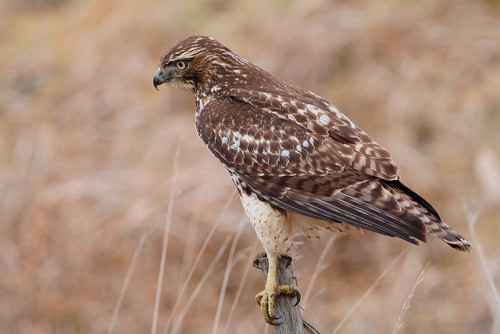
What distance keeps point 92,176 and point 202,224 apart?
1430 millimetres

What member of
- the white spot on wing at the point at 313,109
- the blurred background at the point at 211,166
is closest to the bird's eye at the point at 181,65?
the white spot on wing at the point at 313,109

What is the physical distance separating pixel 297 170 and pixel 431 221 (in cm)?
78

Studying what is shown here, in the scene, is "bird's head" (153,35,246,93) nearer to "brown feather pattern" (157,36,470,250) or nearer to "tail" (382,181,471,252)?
"brown feather pattern" (157,36,470,250)

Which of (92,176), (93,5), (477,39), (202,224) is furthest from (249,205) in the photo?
(93,5)

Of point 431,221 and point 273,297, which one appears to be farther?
point 273,297

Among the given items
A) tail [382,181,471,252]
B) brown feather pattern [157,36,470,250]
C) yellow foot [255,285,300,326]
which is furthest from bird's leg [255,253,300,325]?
tail [382,181,471,252]

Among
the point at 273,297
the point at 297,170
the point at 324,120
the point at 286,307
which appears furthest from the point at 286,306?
the point at 324,120

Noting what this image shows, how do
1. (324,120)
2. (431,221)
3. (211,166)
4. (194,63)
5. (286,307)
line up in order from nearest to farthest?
(431,221), (286,307), (324,120), (194,63), (211,166)

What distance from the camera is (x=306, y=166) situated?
4.09m

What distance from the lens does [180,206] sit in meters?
7.46

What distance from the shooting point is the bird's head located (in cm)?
469

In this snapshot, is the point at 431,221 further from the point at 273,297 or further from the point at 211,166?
the point at 211,166

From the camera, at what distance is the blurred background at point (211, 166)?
23.5ft

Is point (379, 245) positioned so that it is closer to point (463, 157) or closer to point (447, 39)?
point (463, 157)
